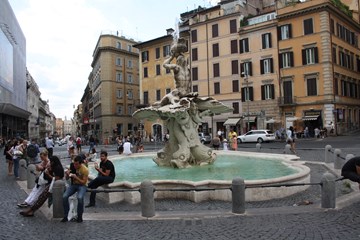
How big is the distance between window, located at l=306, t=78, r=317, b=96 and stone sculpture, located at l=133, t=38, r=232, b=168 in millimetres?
27998

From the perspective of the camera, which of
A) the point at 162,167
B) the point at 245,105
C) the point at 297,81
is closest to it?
the point at 162,167

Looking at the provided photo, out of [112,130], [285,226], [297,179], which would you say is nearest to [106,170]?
[285,226]

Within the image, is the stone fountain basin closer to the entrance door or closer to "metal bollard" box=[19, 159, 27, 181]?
"metal bollard" box=[19, 159, 27, 181]

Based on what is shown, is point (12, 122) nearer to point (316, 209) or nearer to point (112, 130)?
point (112, 130)

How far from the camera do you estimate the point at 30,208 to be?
8156 millimetres

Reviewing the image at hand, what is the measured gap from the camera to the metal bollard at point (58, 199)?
7621mm

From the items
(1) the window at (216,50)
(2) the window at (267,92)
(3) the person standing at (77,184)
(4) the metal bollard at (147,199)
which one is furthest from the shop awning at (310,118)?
(3) the person standing at (77,184)

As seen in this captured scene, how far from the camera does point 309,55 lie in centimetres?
4047

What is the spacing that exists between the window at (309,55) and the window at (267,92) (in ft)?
15.5

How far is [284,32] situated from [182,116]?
32.6m

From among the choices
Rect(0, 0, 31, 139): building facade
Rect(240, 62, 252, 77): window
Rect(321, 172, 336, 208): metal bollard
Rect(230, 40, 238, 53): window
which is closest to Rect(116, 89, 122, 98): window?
Rect(0, 0, 31, 139): building facade

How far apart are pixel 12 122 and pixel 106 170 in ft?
129

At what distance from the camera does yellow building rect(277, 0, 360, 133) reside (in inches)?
1539

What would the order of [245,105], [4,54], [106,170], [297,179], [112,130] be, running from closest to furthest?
[106,170] → [297,179] → [4,54] → [245,105] → [112,130]
